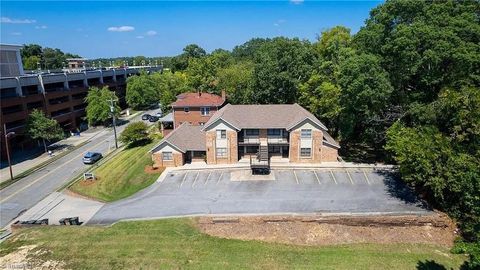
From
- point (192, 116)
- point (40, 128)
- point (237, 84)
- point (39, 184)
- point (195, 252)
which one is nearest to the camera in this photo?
point (195, 252)

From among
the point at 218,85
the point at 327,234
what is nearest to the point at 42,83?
the point at 218,85

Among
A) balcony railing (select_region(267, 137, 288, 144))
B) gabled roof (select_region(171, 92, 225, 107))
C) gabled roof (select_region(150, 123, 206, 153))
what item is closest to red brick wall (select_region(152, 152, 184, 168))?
gabled roof (select_region(150, 123, 206, 153))

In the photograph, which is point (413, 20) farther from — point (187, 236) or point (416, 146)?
point (187, 236)

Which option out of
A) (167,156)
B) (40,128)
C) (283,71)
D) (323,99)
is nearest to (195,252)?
(167,156)

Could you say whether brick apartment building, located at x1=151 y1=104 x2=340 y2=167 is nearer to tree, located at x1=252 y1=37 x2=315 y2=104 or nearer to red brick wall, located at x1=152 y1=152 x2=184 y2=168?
red brick wall, located at x1=152 y1=152 x2=184 y2=168

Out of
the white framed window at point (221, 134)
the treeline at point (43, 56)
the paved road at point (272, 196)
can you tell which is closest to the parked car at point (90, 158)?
the paved road at point (272, 196)

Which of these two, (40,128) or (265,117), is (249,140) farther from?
(40,128)

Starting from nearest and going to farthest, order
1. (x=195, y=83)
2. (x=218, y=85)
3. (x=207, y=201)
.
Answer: (x=207, y=201)
(x=218, y=85)
(x=195, y=83)
